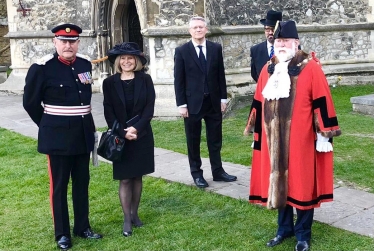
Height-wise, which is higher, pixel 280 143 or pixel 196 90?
pixel 196 90

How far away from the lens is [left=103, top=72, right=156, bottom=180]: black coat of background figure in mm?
5133

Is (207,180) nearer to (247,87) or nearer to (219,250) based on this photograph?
(219,250)

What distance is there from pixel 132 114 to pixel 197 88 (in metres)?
1.49

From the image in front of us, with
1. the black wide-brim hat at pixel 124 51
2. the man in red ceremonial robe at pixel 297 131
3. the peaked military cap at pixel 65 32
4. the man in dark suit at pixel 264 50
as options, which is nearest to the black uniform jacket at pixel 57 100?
the peaked military cap at pixel 65 32

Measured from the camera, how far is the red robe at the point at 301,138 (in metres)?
4.32

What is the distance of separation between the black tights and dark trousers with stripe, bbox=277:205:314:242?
138cm

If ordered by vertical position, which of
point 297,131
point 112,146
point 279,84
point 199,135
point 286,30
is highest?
point 286,30

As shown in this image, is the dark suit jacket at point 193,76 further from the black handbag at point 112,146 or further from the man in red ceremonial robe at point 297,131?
the man in red ceremonial robe at point 297,131

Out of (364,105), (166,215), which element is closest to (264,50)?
(166,215)

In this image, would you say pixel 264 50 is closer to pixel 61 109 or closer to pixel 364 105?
pixel 61 109

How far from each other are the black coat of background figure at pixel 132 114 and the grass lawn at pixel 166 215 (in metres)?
0.59

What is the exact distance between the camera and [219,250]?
4672 mm

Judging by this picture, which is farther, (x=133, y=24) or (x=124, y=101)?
(x=133, y=24)

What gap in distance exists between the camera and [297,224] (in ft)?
15.1
